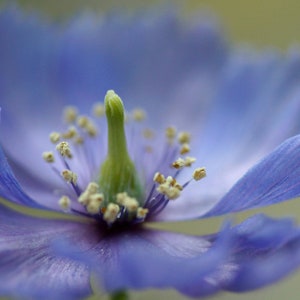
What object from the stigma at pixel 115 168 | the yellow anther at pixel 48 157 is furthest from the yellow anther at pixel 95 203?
the yellow anther at pixel 48 157

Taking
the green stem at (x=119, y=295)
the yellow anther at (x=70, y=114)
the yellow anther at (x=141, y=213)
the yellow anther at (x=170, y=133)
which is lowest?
the green stem at (x=119, y=295)

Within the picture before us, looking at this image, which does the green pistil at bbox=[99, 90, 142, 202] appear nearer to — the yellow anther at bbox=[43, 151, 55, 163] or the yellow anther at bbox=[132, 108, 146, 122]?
the yellow anther at bbox=[43, 151, 55, 163]

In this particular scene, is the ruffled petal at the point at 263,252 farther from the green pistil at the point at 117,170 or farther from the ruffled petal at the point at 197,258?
the green pistil at the point at 117,170

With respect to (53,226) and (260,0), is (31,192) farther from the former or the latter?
(260,0)

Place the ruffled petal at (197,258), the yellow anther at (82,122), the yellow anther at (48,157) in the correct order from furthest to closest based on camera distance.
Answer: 1. the yellow anther at (82,122)
2. the yellow anther at (48,157)
3. the ruffled petal at (197,258)

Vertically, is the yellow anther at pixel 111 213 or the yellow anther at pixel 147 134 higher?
the yellow anther at pixel 147 134

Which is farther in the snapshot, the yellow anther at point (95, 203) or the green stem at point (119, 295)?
the yellow anther at point (95, 203)

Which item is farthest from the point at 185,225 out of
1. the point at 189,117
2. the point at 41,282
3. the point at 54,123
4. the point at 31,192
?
the point at 41,282
